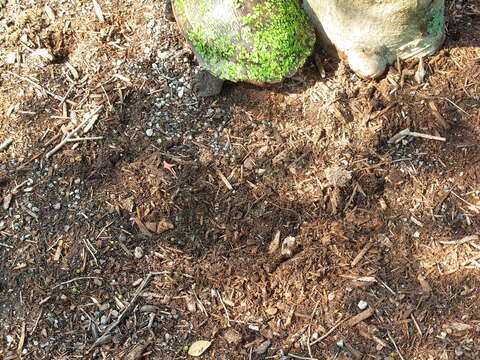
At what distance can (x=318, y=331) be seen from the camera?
2.39 meters

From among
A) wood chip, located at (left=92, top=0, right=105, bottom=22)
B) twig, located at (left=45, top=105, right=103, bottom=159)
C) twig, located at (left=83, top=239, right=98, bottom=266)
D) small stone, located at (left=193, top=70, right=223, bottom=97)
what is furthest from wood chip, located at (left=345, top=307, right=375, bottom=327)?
wood chip, located at (left=92, top=0, right=105, bottom=22)

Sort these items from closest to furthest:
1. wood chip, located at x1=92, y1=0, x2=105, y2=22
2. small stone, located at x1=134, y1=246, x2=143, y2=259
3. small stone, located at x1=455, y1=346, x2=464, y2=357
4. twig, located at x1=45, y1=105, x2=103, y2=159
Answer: small stone, located at x1=455, y1=346, x2=464, y2=357 → small stone, located at x1=134, y1=246, x2=143, y2=259 → twig, located at x1=45, y1=105, x2=103, y2=159 → wood chip, located at x1=92, y1=0, x2=105, y2=22

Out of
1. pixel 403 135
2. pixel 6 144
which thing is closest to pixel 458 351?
pixel 403 135

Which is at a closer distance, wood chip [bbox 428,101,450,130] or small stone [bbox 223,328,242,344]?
small stone [bbox 223,328,242,344]

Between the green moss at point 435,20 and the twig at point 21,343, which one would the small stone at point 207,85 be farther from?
the twig at point 21,343

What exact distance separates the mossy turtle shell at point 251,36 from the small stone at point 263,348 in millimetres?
1476

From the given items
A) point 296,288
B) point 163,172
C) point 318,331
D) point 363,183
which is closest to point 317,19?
point 363,183

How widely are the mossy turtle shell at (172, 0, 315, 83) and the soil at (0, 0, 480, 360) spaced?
0.16 m

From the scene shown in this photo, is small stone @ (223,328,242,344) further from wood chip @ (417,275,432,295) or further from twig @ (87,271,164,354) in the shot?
wood chip @ (417,275,432,295)

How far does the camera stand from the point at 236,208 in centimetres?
269

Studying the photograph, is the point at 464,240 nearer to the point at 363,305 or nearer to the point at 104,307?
the point at 363,305

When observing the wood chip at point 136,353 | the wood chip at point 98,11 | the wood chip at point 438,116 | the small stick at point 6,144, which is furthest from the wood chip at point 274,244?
the wood chip at point 98,11

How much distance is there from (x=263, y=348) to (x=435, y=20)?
2.06m

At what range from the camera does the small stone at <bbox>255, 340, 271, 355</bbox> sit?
2359 mm
